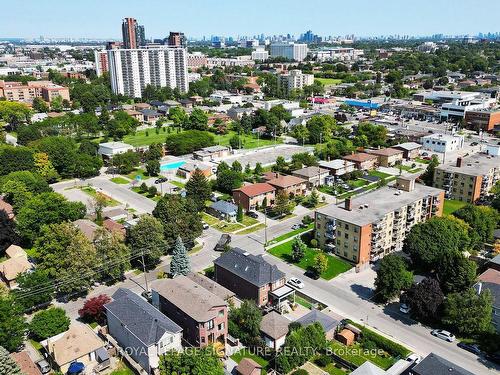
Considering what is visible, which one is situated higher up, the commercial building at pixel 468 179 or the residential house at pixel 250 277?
the commercial building at pixel 468 179

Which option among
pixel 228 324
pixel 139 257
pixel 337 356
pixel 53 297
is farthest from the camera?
pixel 139 257

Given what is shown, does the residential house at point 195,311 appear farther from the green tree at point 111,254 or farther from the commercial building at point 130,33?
the commercial building at point 130,33

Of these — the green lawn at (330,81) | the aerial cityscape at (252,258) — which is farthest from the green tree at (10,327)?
the green lawn at (330,81)

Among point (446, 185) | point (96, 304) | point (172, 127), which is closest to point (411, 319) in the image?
point (96, 304)

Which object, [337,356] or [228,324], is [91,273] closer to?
[228,324]

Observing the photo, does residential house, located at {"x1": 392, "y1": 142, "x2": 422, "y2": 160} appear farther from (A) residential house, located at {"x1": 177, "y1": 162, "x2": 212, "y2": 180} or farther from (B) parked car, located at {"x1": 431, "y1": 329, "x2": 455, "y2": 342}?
(B) parked car, located at {"x1": 431, "y1": 329, "x2": 455, "y2": 342}

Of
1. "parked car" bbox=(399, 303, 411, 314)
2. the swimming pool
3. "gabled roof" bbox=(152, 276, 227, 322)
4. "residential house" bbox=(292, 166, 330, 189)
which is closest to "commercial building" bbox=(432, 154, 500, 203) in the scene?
"residential house" bbox=(292, 166, 330, 189)

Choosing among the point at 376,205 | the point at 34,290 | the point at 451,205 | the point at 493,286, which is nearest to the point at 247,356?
the point at 34,290
